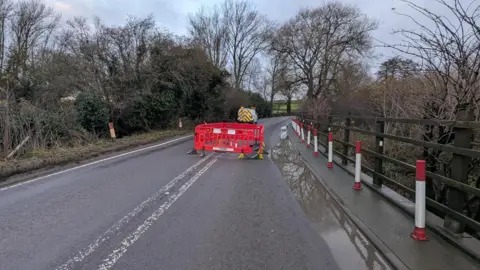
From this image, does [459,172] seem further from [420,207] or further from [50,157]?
[50,157]

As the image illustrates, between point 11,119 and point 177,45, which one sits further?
point 177,45

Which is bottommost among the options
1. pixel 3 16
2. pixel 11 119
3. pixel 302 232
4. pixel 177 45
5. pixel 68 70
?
pixel 302 232

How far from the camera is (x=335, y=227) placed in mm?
5410

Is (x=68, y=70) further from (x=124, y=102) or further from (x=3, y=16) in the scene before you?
(x=3, y=16)

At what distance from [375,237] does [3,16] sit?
4284 centimetres

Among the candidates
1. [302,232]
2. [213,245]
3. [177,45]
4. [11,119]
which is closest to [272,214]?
[302,232]

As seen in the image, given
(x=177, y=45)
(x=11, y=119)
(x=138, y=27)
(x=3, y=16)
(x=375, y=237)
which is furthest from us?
(x=3, y=16)

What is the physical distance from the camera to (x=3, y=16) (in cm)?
3691

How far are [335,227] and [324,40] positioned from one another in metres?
43.2

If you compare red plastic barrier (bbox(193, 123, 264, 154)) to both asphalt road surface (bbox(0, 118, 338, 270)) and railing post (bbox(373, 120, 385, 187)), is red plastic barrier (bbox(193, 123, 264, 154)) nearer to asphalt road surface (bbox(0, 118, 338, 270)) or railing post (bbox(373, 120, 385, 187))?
asphalt road surface (bbox(0, 118, 338, 270))

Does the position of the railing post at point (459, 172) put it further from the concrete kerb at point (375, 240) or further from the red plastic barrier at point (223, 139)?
the red plastic barrier at point (223, 139)

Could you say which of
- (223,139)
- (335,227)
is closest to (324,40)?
(223,139)

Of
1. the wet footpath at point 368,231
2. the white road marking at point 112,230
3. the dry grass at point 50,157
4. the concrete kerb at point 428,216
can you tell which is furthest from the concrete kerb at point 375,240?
the dry grass at point 50,157

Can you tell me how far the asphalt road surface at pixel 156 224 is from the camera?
415 cm
